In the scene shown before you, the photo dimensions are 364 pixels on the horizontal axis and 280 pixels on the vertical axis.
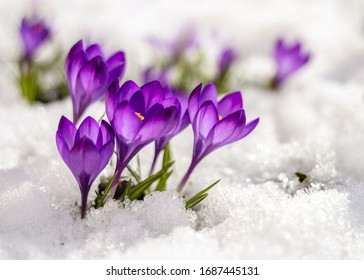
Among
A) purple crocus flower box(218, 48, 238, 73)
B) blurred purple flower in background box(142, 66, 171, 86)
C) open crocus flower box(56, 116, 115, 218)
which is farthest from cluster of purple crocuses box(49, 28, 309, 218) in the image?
purple crocus flower box(218, 48, 238, 73)

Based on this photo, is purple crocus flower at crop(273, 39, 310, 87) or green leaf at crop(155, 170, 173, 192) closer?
green leaf at crop(155, 170, 173, 192)

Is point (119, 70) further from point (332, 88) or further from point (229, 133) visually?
point (332, 88)

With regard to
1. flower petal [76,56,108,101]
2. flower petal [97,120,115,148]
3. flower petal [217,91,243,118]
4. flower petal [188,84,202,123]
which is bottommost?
flower petal [97,120,115,148]

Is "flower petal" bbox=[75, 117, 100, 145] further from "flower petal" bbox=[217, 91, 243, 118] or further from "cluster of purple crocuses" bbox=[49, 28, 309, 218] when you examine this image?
"flower petal" bbox=[217, 91, 243, 118]

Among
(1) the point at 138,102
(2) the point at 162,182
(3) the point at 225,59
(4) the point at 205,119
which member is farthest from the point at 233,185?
(3) the point at 225,59

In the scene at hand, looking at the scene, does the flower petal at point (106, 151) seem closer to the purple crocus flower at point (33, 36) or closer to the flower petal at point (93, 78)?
the flower petal at point (93, 78)

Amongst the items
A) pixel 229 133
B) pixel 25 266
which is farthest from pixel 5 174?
pixel 229 133
